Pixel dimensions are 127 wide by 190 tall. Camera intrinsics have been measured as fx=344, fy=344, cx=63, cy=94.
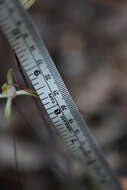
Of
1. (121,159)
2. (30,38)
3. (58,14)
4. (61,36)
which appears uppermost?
(58,14)

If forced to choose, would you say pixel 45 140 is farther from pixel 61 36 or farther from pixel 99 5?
pixel 99 5

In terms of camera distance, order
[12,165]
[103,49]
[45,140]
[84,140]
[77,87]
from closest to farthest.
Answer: [84,140], [45,140], [12,165], [77,87], [103,49]

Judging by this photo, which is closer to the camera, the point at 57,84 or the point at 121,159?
the point at 57,84

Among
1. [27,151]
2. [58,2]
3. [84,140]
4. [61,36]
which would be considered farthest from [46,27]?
[84,140]

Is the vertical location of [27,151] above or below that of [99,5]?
below

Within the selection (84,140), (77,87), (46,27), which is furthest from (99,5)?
(84,140)

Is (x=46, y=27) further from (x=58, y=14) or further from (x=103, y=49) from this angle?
(x=103, y=49)

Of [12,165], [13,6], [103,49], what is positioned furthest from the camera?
[103,49]
